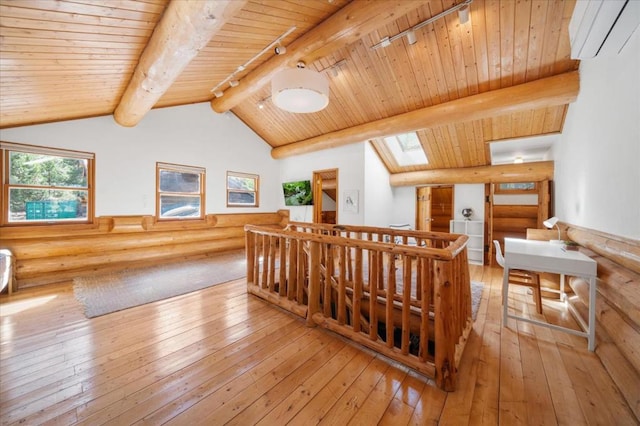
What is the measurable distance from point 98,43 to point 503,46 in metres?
4.64

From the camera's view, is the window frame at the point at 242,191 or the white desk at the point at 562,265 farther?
the window frame at the point at 242,191

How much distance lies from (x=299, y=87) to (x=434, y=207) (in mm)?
5509

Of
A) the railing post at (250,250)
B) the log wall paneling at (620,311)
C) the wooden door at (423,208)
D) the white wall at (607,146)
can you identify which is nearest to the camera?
the log wall paneling at (620,311)

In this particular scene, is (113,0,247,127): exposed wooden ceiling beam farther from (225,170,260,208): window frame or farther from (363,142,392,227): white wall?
(363,142,392,227): white wall

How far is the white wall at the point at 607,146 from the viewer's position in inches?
70.1

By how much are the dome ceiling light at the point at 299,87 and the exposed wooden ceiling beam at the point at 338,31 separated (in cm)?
74

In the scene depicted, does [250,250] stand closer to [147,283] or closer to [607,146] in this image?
[147,283]

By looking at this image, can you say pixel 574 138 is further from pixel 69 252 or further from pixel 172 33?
pixel 69 252

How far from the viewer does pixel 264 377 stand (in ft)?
5.69

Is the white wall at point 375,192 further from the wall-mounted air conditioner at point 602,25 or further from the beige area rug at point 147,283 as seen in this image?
the wall-mounted air conditioner at point 602,25

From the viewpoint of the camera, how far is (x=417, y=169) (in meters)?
6.06

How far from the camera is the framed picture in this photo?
17.8ft

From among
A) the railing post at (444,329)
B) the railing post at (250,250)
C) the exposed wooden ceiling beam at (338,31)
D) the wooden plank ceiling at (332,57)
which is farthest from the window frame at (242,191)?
the railing post at (444,329)

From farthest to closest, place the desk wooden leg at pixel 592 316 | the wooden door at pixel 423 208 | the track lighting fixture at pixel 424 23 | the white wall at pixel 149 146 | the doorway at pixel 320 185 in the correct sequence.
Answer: the wooden door at pixel 423 208 → the doorway at pixel 320 185 → the white wall at pixel 149 146 → the track lighting fixture at pixel 424 23 → the desk wooden leg at pixel 592 316
